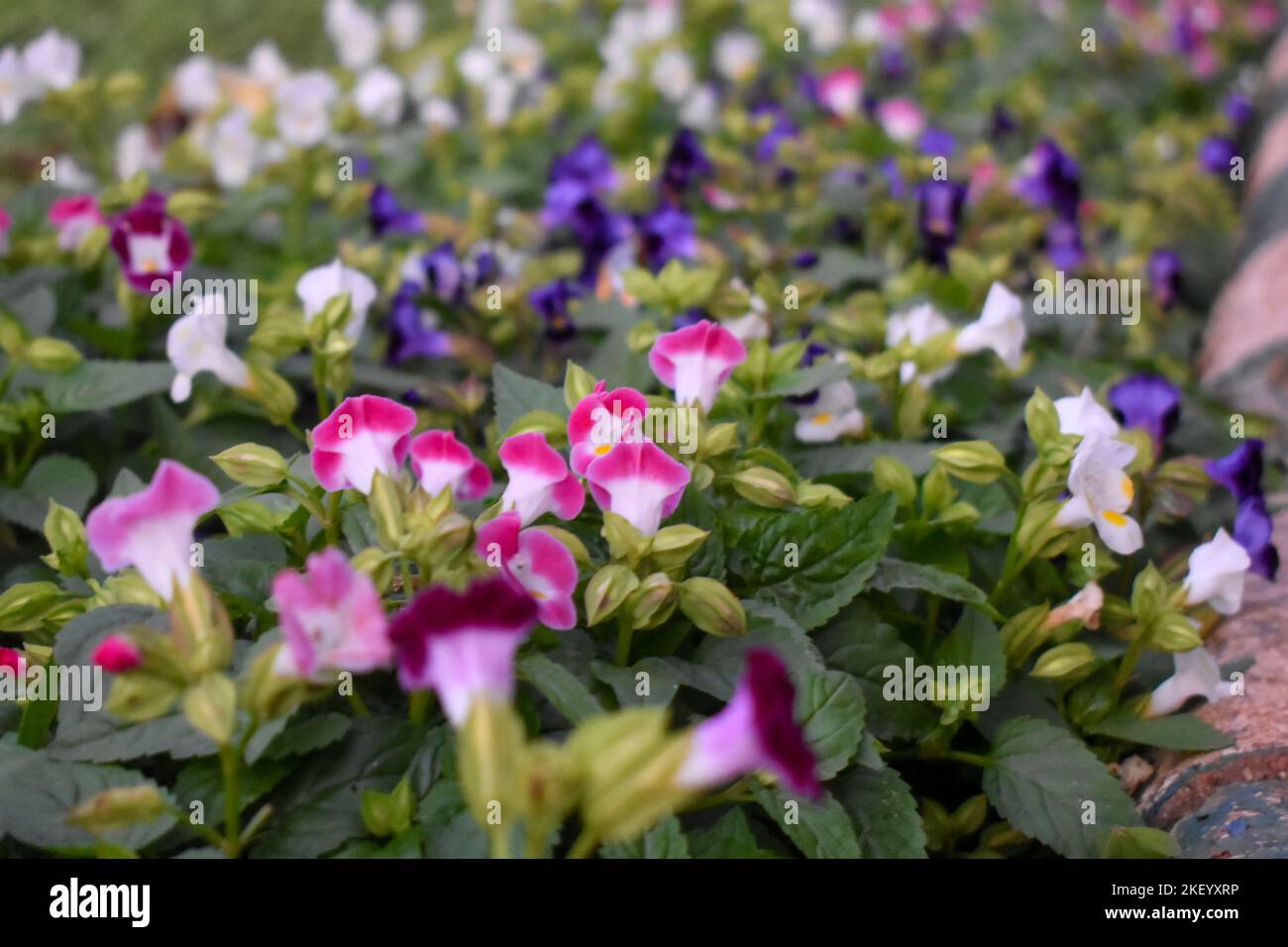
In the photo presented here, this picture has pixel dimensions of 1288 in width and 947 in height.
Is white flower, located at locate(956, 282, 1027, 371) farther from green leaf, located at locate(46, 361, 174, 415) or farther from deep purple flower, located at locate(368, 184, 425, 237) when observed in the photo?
deep purple flower, located at locate(368, 184, 425, 237)

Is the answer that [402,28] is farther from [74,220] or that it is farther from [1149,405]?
[1149,405]

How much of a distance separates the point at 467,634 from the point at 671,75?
247cm

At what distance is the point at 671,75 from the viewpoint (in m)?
2.96

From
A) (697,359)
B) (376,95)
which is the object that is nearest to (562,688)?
(697,359)

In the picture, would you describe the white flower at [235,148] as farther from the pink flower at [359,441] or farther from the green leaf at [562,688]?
the green leaf at [562,688]

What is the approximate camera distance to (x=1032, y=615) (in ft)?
3.86

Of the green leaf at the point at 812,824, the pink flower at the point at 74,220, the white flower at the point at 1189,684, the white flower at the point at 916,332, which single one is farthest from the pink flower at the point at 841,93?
the green leaf at the point at 812,824

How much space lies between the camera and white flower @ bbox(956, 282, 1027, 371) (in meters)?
1.44

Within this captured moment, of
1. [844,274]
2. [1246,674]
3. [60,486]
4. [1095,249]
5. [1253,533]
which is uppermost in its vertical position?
[1095,249]

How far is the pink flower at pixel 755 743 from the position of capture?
2.22 feet

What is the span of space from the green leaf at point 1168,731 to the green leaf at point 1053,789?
98 millimetres
